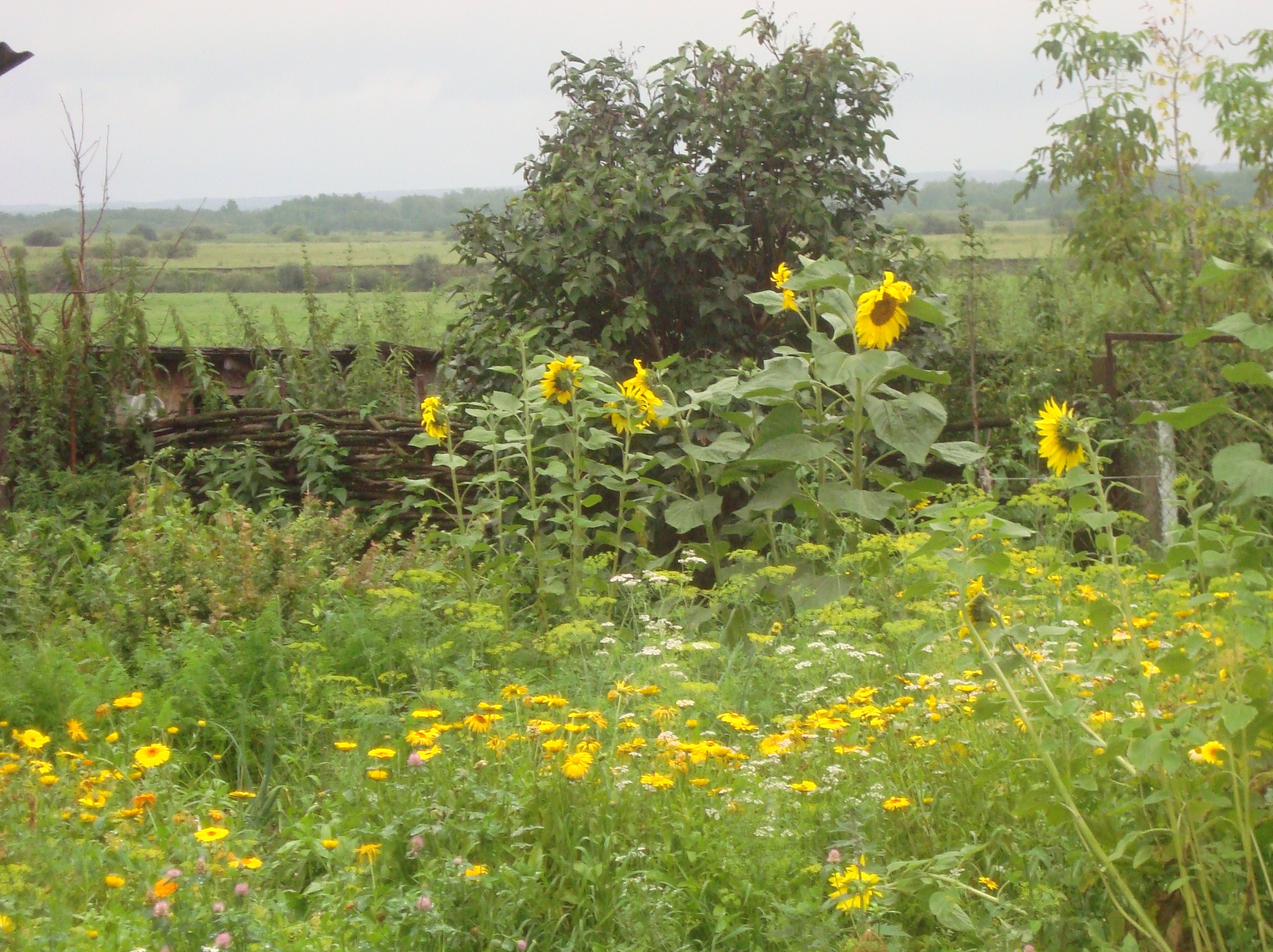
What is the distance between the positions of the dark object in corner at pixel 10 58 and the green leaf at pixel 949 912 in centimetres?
383

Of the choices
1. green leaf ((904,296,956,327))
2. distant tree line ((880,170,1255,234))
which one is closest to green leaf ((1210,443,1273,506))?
green leaf ((904,296,956,327))

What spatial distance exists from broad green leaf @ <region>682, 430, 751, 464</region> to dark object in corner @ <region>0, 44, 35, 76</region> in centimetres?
259

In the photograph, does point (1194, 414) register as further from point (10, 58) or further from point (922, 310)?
point (10, 58)

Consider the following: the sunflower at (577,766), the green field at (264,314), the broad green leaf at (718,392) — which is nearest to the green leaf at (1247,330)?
the sunflower at (577,766)

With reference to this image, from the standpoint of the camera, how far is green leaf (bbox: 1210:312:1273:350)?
181 cm

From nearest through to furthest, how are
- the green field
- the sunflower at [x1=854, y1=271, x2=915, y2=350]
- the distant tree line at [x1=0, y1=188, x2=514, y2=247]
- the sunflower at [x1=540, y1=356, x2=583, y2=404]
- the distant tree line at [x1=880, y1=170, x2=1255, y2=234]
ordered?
the sunflower at [x1=854, y1=271, x2=915, y2=350], the sunflower at [x1=540, y1=356, x2=583, y2=404], the distant tree line at [x1=880, y1=170, x2=1255, y2=234], the distant tree line at [x1=0, y1=188, x2=514, y2=247], the green field

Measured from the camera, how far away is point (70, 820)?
95.2 inches

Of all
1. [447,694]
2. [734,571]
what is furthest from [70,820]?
[734,571]

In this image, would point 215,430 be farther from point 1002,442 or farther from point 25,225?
point 25,225

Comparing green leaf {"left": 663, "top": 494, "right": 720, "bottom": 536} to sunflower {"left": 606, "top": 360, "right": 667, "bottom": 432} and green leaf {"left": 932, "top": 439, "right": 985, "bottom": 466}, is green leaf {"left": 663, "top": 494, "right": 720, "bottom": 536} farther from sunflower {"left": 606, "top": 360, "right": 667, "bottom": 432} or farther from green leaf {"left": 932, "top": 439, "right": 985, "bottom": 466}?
green leaf {"left": 932, "top": 439, "right": 985, "bottom": 466}

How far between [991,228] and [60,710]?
10.1 metres

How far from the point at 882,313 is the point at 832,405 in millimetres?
681

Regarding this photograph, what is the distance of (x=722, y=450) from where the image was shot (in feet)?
14.4

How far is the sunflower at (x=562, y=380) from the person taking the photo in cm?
428
